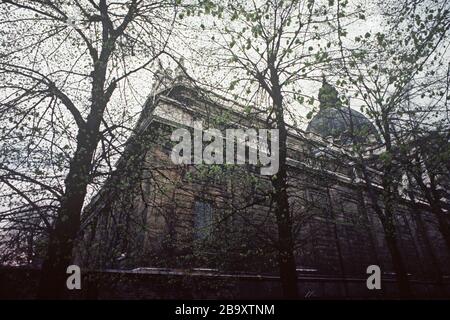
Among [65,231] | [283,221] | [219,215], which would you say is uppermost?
[219,215]

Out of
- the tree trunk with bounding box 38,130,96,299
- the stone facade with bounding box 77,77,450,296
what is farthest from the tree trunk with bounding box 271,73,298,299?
the tree trunk with bounding box 38,130,96,299

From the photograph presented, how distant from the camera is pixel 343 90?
31.3 ft

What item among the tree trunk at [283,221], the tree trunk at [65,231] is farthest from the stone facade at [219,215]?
the tree trunk at [65,231]

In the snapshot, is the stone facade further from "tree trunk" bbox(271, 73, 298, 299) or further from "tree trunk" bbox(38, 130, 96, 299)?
"tree trunk" bbox(38, 130, 96, 299)

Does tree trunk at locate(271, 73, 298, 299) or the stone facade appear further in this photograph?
the stone facade

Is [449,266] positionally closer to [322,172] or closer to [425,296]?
[425,296]

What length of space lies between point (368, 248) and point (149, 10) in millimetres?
19983

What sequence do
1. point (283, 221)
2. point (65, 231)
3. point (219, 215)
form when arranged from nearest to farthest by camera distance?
1. point (65, 231)
2. point (283, 221)
3. point (219, 215)

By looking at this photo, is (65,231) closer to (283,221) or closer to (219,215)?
(283,221)

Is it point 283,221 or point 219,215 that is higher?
point 219,215

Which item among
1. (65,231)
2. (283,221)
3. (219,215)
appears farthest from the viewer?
(219,215)

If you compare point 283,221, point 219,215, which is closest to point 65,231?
point 283,221

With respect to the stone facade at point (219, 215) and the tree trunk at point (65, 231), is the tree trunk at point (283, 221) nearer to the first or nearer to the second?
the stone facade at point (219, 215)

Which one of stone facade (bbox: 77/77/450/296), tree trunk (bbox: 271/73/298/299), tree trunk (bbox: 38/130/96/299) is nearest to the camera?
tree trunk (bbox: 38/130/96/299)
